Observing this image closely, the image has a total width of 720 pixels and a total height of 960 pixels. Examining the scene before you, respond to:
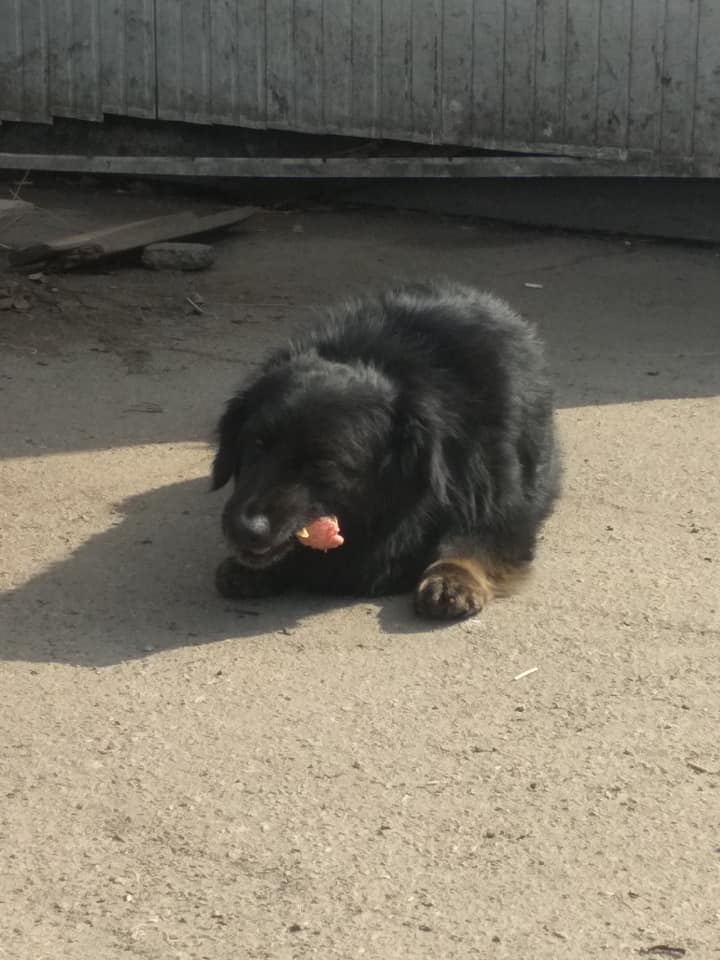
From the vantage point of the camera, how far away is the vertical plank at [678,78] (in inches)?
366

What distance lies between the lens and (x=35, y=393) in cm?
727

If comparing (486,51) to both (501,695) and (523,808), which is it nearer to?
(501,695)

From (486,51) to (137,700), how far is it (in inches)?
256

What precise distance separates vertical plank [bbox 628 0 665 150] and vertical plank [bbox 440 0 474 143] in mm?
1014

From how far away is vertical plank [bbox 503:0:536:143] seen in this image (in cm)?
969

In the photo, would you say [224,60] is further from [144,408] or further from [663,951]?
[663,951]

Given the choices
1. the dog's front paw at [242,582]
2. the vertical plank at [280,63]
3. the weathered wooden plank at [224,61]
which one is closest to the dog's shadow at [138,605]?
the dog's front paw at [242,582]

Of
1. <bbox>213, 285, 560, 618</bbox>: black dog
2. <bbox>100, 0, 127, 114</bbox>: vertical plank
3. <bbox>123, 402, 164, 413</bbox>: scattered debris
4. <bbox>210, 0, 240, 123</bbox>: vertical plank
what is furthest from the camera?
<bbox>100, 0, 127, 114</bbox>: vertical plank

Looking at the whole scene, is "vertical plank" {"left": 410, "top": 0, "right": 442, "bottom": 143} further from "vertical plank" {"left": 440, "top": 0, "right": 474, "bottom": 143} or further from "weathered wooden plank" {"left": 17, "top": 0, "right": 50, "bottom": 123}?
"weathered wooden plank" {"left": 17, "top": 0, "right": 50, "bottom": 123}

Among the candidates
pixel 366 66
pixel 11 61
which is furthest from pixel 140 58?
pixel 366 66

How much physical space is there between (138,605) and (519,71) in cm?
575

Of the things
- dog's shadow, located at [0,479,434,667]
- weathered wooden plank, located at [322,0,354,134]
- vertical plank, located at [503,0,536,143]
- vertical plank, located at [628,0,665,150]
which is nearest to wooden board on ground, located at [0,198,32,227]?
weathered wooden plank, located at [322,0,354,134]

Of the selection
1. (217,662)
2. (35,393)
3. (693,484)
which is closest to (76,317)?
(35,393)

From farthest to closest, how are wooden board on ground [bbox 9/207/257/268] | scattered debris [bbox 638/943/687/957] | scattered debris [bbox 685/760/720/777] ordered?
wooden board on ground [bbox 9/207/257/268], scattered debris [bbox 685/760/720/777], scattered debris [bbox 638/943/687/957]
